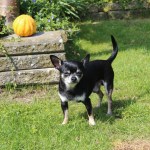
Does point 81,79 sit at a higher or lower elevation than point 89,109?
higher

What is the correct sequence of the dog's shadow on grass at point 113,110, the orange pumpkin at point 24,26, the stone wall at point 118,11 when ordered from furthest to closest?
1. the stone wall at point 118,11
2. the orange pumpkin at point 24,26
3. the dog's shadow on grass at point 113,110

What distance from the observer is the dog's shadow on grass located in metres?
5.52

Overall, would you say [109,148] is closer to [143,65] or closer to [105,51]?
[143,65]

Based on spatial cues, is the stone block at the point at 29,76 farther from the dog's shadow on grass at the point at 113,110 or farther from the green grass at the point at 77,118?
the dog's shadow on grass at the point at 113,110

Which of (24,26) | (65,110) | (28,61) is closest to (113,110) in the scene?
(65,110)

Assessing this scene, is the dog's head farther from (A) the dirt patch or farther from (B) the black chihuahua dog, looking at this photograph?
(A) the dirt patch

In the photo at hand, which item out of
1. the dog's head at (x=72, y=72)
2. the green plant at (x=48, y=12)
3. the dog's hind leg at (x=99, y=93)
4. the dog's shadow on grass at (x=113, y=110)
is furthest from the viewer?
the green plant at (x=48, y=12)

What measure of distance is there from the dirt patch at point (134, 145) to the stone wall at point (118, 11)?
29.1ft

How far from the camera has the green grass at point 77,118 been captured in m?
4.81

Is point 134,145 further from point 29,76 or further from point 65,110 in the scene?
point 29,76

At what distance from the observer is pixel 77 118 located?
18.2ft

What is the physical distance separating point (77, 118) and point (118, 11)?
8.39 m

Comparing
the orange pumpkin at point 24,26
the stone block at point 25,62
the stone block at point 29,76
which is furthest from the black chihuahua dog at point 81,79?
the orange pumpkin at point 24,26

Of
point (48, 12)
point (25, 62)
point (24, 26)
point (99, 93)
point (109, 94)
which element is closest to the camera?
point (109, 94)
